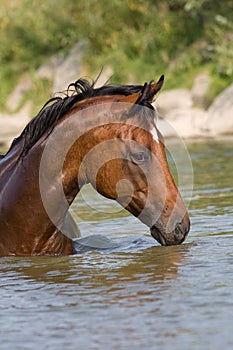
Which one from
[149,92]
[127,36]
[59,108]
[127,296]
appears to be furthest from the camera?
[127,36]

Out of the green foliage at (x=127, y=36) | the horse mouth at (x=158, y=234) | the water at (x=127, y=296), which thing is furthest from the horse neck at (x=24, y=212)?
the green foliage at (x=127, y=36)

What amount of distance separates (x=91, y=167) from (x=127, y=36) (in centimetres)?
1732

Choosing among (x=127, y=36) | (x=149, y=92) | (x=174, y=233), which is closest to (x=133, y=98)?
(x=149, y=92)

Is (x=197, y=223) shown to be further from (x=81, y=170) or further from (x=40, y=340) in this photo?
(x=40, y=340)

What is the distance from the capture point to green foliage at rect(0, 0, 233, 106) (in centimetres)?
2050

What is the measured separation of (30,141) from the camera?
602 centimetres

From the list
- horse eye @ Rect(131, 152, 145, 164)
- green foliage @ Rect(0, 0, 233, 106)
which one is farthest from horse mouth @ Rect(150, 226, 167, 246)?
green foliage @ Rect(0, 0, 233, 106)

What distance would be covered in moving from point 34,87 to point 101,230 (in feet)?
55.7

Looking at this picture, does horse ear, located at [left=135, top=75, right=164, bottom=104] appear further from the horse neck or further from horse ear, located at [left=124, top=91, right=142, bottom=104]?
the horse neck

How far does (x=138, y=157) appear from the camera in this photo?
19.1ft

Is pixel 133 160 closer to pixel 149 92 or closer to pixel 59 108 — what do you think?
pixel 149 92

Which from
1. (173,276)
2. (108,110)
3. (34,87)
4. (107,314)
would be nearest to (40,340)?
(107,314)

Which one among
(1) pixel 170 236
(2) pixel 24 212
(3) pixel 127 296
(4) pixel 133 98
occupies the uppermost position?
(4) pixel 133 98

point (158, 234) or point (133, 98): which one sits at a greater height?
point (133, 98)
